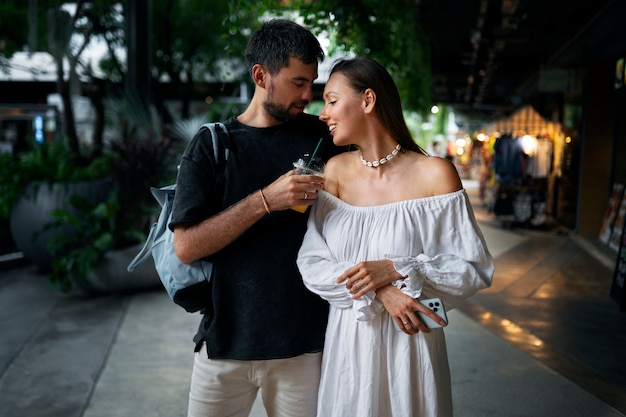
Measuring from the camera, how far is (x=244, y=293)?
201 centimetres

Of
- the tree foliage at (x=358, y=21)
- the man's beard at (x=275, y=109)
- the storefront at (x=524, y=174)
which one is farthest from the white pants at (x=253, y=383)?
the storefront at (x=524, y=174)

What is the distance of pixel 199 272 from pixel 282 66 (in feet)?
2.34

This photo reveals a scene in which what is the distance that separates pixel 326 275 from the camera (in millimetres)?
1866

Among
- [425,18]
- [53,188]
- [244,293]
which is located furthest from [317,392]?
[425,18]

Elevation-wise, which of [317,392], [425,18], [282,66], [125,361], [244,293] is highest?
[425,18]

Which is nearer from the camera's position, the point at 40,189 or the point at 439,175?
the point at 439,175

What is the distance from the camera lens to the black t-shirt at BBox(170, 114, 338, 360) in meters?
1.99

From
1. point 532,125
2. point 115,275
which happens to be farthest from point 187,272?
point 532,125

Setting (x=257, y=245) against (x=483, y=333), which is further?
(x=483, y=333)

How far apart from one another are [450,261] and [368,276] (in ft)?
0.81

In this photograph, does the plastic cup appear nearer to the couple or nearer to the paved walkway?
the couple

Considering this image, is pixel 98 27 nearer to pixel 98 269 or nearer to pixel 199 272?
pixel 98 269

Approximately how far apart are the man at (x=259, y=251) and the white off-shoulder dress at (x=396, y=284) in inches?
4.7

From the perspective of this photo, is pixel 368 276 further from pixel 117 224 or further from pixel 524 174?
pixel 524 174
